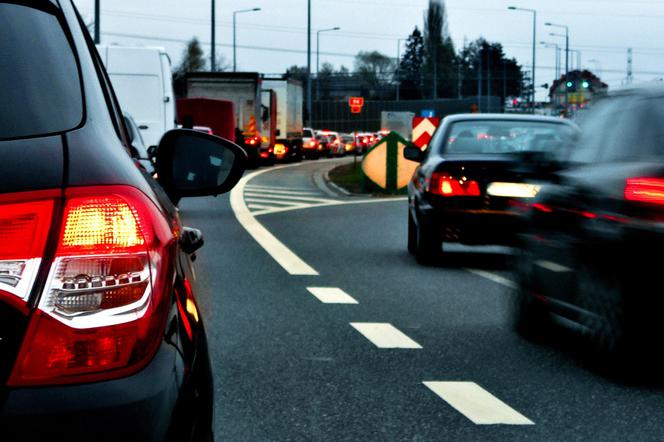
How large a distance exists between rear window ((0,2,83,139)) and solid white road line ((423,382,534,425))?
3355 mm

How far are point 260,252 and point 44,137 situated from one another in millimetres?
11860

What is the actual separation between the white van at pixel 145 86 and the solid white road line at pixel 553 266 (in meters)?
16.6

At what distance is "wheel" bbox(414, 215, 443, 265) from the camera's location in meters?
12.8

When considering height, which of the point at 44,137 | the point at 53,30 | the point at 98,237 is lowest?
the point at 98,237

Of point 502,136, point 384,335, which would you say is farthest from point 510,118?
point 384,335

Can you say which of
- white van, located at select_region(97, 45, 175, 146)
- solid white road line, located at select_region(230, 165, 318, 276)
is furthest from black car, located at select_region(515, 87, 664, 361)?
white van, located at select_region(97, 45, 175, 146)

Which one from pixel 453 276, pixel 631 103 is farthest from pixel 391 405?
pixel 453 276

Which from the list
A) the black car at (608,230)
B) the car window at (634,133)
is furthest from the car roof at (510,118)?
the car window at (634,133)

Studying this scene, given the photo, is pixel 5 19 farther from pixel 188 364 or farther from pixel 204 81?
pixel 204 81

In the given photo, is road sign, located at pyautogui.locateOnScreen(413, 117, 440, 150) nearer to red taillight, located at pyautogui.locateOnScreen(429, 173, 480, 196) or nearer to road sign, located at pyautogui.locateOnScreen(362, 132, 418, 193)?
road sign, located at pyautogui.locateOnScreen(362, 132, 418, 193)

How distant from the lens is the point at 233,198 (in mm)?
26875

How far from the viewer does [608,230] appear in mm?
6762

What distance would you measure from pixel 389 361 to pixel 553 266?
1025 mm

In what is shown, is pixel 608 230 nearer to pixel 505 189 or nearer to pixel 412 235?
pixel 505 189
